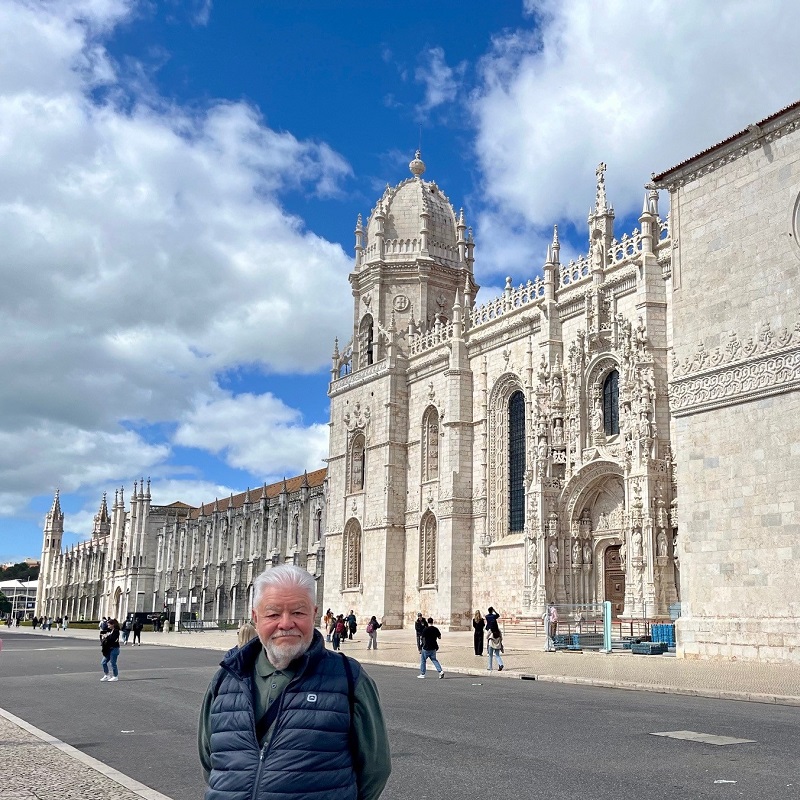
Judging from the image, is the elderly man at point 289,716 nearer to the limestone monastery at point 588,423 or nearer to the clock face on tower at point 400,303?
the limestone monastery at point 588,423

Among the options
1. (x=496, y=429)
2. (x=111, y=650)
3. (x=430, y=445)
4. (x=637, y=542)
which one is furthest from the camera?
(x=430, y=445)

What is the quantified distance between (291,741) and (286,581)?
0.58 m

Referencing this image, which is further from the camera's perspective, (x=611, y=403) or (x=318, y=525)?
(x=318, y=525)

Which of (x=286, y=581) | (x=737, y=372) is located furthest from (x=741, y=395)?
(x=286, y=581)

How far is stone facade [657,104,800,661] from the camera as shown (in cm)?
2003

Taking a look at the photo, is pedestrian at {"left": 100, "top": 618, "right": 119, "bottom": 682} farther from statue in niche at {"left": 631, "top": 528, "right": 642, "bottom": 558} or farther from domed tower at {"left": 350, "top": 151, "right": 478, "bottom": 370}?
domed tower at {"left": 350, "top": 151, "right": 478, "bottom": 370}

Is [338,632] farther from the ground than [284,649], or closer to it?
closer to it

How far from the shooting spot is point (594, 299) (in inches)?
1348

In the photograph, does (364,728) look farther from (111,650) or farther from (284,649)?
(111,650)

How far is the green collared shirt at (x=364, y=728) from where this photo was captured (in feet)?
11.1

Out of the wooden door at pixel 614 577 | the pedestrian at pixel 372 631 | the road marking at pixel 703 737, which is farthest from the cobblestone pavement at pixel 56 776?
the wooden door at pixel 614 577

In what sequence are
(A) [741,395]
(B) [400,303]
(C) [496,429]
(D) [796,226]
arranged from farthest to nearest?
(B) [400,303] → (C) [496,429] → (A) [741,395] → (D) [796,226]

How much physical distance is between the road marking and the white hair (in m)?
7.57

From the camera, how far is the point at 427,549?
42625 millimetres
